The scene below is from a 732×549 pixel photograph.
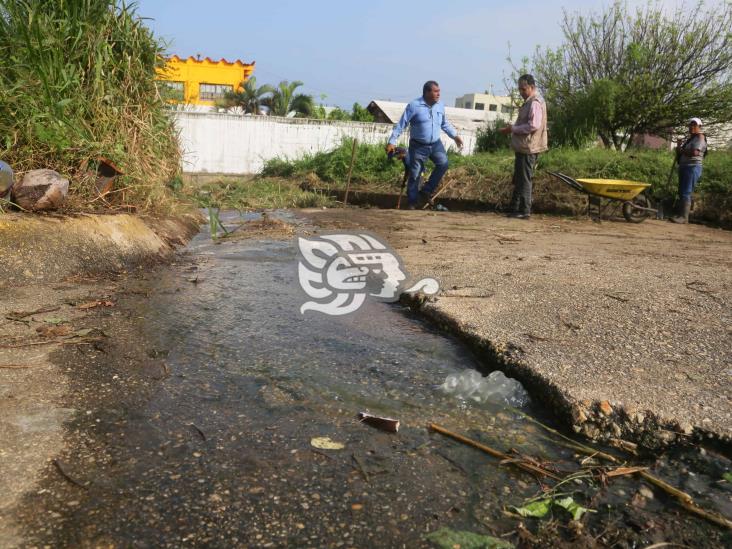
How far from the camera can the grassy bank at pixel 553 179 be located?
9.79 metres

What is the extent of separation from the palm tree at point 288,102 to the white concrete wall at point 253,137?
13.1 m

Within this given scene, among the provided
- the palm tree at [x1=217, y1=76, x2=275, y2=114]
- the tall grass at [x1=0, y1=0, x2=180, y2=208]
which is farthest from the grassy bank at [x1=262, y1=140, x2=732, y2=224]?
the palm tree at [x1=217, y1=76, x2=275, y2=114]

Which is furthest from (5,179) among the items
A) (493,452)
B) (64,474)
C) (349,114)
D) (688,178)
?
(349,114)

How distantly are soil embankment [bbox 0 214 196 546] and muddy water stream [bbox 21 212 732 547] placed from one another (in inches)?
3.6

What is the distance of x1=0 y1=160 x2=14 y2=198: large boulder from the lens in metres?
4.20

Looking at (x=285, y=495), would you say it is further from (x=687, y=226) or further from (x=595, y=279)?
(x=687, y=226)

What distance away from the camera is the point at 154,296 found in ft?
12.5

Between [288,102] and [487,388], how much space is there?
31.6 meters

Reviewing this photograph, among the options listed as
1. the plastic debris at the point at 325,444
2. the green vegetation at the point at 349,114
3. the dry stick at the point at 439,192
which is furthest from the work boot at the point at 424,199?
the green vegetation at the point at 349,114

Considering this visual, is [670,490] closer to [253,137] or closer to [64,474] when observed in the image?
[64,474]

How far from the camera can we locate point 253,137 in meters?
19.1

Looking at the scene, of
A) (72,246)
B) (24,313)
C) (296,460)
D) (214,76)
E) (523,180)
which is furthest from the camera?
(214,76)

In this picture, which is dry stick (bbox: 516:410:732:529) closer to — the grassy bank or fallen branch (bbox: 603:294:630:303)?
fallen branch (bbox: 603:294:630:303)

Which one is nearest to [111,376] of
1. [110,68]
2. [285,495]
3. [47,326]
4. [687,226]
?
[47,326]
